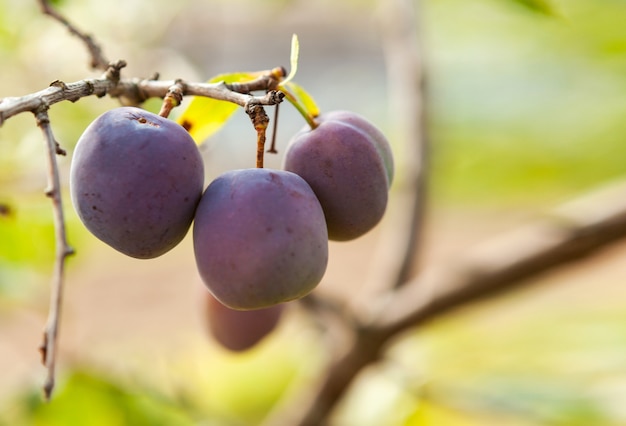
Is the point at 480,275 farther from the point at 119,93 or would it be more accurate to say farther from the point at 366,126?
the point at 119,93

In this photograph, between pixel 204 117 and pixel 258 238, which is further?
pixel 204 117

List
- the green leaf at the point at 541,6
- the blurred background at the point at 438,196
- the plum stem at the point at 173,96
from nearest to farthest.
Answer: the plum stem at the point at 173,96 → the green leaf at the point at 541,6 → the blurred background at the point at 438,196

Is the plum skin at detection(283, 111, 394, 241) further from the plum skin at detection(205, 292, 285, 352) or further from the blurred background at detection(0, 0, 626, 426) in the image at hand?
the plum skin at detection(205, 292, 285, 352)

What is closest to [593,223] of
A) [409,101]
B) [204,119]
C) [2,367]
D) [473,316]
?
[409,101]

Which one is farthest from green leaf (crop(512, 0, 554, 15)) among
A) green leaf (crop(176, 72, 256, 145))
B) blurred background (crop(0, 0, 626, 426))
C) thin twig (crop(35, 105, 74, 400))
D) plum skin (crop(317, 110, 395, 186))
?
thin twig (crop(35, 105, 74, 400))

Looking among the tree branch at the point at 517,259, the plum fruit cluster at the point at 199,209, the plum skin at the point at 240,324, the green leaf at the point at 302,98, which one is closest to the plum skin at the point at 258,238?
the plum fruit cluster at the point at 199,209

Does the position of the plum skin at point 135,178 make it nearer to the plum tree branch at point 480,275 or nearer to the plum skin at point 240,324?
the plum skin at point 240,324

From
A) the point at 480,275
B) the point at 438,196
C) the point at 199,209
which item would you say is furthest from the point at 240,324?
the point at 438,196
